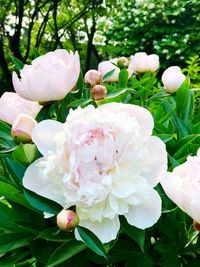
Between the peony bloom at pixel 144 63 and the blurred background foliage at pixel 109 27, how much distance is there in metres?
4.35

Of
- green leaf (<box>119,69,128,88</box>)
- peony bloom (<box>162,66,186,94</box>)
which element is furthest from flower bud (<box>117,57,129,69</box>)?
peony bloom (<box>162,66,186,94</box>)

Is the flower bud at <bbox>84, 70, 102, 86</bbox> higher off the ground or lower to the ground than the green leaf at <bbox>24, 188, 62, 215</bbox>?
higher

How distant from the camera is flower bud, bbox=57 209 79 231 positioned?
25.8 inches

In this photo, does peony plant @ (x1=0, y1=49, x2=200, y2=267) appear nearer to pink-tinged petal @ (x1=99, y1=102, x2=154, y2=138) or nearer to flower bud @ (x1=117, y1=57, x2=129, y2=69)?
pink-tinged petal @ (x1=99, y1=102, x2=154, y2=138)

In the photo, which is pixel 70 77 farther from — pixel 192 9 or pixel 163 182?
pixel 192 9

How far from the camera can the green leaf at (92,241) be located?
662mm

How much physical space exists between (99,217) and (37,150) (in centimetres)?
17

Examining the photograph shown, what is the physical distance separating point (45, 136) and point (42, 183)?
0.21 feet

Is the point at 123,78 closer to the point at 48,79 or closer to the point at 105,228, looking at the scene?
the point at 48,79

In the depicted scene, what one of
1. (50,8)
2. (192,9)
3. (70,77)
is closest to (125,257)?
(70,77)

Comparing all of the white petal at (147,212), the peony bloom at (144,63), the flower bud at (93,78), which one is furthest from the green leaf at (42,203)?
the peony bloom at (144,63)

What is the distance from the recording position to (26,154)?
0.76 metres

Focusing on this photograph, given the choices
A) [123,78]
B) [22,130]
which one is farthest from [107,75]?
[22,130]

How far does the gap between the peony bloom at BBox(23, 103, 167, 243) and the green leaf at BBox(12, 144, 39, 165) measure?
68 millimetres
